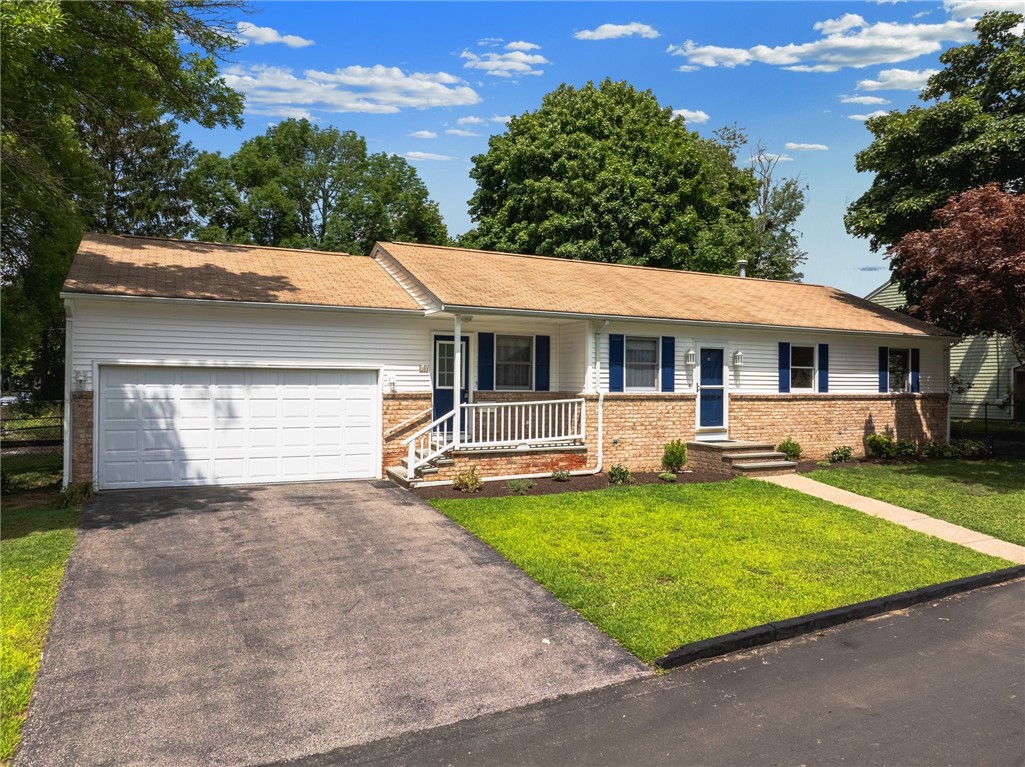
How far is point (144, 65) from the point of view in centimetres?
1124

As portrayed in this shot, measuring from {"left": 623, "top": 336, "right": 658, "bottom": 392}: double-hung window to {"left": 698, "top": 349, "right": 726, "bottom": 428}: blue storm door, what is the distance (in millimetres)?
1181

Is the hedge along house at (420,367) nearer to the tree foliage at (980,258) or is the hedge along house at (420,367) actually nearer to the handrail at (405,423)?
the handrail at (405,423)

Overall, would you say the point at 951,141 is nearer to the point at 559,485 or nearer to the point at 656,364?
the point at 656,364

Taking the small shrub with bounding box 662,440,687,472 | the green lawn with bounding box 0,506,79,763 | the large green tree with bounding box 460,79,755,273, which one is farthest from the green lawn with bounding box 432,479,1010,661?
the large green tree with bounding box 460,79,755,273

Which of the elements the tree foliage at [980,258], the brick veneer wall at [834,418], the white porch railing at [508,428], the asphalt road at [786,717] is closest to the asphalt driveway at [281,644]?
the asphalt road at [786,717]

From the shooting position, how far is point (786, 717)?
4695mm

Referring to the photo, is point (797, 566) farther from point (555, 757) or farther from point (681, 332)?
point (681, 332)

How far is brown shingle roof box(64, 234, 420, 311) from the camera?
11602 millimetres

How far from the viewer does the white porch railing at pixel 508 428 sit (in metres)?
12.4

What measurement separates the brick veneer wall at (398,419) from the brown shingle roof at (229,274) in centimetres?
168

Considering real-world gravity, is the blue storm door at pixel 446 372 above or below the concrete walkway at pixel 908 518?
above

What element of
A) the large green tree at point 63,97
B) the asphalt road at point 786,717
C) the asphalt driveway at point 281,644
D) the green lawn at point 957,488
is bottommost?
the asphalt road at point 786,717

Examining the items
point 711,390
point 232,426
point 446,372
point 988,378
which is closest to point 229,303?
point 232,426

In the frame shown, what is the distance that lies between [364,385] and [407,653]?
7.73 m
